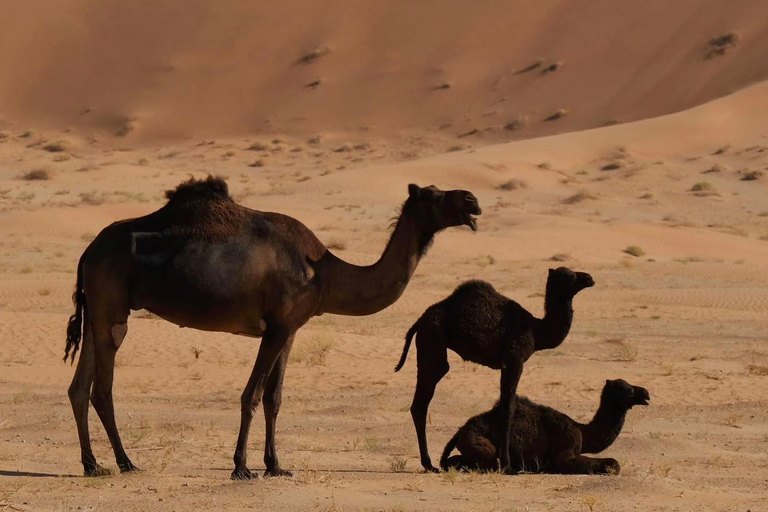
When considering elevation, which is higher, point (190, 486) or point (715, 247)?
point (715, 247)

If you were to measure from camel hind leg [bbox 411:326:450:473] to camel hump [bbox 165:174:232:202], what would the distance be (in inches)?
76.5

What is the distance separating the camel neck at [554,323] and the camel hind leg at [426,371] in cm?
80

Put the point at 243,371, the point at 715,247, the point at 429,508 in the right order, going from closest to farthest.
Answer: the point at 429,508 → the point at 243,371 → the point at 715,247

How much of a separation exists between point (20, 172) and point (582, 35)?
37317 mm

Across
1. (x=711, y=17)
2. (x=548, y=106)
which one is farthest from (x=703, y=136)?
(x=711, y=17)

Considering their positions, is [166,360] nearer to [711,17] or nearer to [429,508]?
[429,508]

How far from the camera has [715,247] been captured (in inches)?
1441

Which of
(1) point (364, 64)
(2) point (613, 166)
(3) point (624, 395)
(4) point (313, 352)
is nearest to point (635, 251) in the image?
(2) point (613, 166)

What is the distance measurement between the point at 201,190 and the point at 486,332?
2.53 m

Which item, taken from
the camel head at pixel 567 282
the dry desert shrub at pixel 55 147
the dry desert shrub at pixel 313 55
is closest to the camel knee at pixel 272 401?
the camel head at pixel 567 282

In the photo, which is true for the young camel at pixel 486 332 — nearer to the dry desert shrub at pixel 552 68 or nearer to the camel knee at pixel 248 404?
the camel knee at pixel 248 404

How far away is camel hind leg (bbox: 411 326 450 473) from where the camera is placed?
993 cm

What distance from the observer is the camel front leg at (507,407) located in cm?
971

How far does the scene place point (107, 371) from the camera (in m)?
9.41
